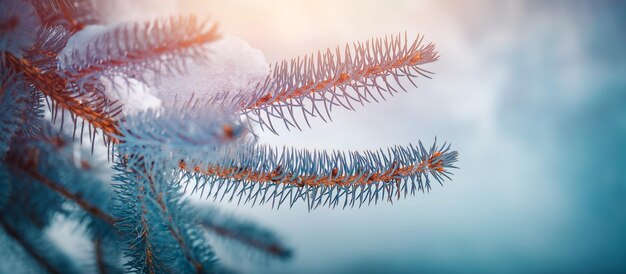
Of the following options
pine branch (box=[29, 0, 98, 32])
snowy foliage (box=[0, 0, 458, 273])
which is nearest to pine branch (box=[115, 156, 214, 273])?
snowy foliage (box=[0, 0, 458, 273])

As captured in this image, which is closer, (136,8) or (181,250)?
(181,250)

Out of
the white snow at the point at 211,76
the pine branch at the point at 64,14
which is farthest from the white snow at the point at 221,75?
the pine branch at the point at 64,14

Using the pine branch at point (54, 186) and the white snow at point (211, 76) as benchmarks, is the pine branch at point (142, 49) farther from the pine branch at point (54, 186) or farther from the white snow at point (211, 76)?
the pine branch at point (54, 186)

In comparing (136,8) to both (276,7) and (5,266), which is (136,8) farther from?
(5,266)

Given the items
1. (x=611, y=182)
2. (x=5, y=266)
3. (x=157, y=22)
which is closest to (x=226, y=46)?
(x=157, y=22)

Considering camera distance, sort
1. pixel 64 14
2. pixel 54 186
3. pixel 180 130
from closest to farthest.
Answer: pixel 180 130 < pixel 64 14 < pixel 54 186

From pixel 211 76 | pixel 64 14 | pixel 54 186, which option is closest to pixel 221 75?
pixel 211 76

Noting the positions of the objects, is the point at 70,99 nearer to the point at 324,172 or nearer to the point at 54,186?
the point at 324,172
